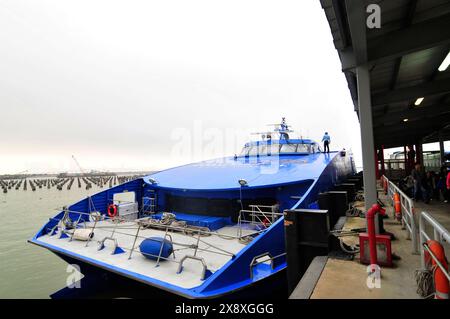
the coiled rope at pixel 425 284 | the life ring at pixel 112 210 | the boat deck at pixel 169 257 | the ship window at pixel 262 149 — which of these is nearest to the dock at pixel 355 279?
the coiled rope at pixel 425 284

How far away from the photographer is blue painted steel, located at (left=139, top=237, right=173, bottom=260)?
17.5 feet

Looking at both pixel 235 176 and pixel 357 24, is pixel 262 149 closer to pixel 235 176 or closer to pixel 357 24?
pixel 235 176

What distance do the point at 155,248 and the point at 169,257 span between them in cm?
40

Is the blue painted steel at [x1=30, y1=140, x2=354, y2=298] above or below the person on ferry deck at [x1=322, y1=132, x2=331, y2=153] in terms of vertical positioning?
below

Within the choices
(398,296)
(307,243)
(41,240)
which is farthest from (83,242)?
(398,296)

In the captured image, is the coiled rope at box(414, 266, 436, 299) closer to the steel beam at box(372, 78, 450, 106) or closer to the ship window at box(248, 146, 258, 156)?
the steel beam at box(372, 78, 450, 106)

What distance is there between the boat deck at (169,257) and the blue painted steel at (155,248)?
14cm

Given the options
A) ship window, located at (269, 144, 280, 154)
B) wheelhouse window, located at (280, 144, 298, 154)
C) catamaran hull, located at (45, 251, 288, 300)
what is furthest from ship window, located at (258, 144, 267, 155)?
catamaran hull, located at (45, 251, 288, 300)

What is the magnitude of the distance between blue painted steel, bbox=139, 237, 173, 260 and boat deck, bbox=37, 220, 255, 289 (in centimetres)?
14

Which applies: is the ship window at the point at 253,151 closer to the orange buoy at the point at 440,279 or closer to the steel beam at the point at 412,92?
the steel beam at the point at 412,92

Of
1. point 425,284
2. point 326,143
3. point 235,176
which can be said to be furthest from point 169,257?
point 326,143

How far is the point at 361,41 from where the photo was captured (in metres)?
4.62

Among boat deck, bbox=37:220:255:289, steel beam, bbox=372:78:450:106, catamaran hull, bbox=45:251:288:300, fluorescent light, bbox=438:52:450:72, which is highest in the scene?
fluorescent light, bbox=438:52:450:72

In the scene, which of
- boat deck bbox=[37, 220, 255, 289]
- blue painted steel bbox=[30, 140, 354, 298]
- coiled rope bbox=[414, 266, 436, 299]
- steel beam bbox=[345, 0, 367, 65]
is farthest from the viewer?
boat deck bbox=[37, 220, 255, 289]
